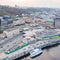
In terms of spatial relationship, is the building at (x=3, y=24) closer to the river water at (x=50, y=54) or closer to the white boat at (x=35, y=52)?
the river water at (x=50, y=54)

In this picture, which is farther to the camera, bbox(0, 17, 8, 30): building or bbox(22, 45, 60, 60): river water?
bbox(0, 17, 8, 30): building

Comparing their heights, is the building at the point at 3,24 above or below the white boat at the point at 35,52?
above

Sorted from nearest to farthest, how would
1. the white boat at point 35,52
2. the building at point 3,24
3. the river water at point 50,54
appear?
1. the river water at point 50,54
2. the white boat at point 35,52
3. the building at point 3,24

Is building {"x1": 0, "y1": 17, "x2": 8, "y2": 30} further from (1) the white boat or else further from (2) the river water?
(1) the white boat

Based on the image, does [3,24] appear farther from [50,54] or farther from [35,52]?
[50,54]

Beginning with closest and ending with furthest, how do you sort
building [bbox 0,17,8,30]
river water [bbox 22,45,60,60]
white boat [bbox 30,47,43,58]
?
river water [bbox 22,45,60,60] < white boat [bbox 30,47,43,58] < building [bbox 0,17,8,30]

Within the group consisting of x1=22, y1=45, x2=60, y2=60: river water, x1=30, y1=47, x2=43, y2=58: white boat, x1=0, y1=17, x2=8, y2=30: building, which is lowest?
x1=22, y1=45, x2=60, y2=60: river water

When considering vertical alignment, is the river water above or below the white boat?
below

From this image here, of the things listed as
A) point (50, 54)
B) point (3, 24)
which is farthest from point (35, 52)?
point (3, 24)

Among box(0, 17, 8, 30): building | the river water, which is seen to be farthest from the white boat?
box(0, 17, 8, 30): building

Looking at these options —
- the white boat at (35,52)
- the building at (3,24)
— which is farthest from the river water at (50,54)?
the building at (3,24)

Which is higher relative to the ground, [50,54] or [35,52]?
[35,52]

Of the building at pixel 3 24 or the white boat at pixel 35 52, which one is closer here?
the white boat at pixel 35 52
